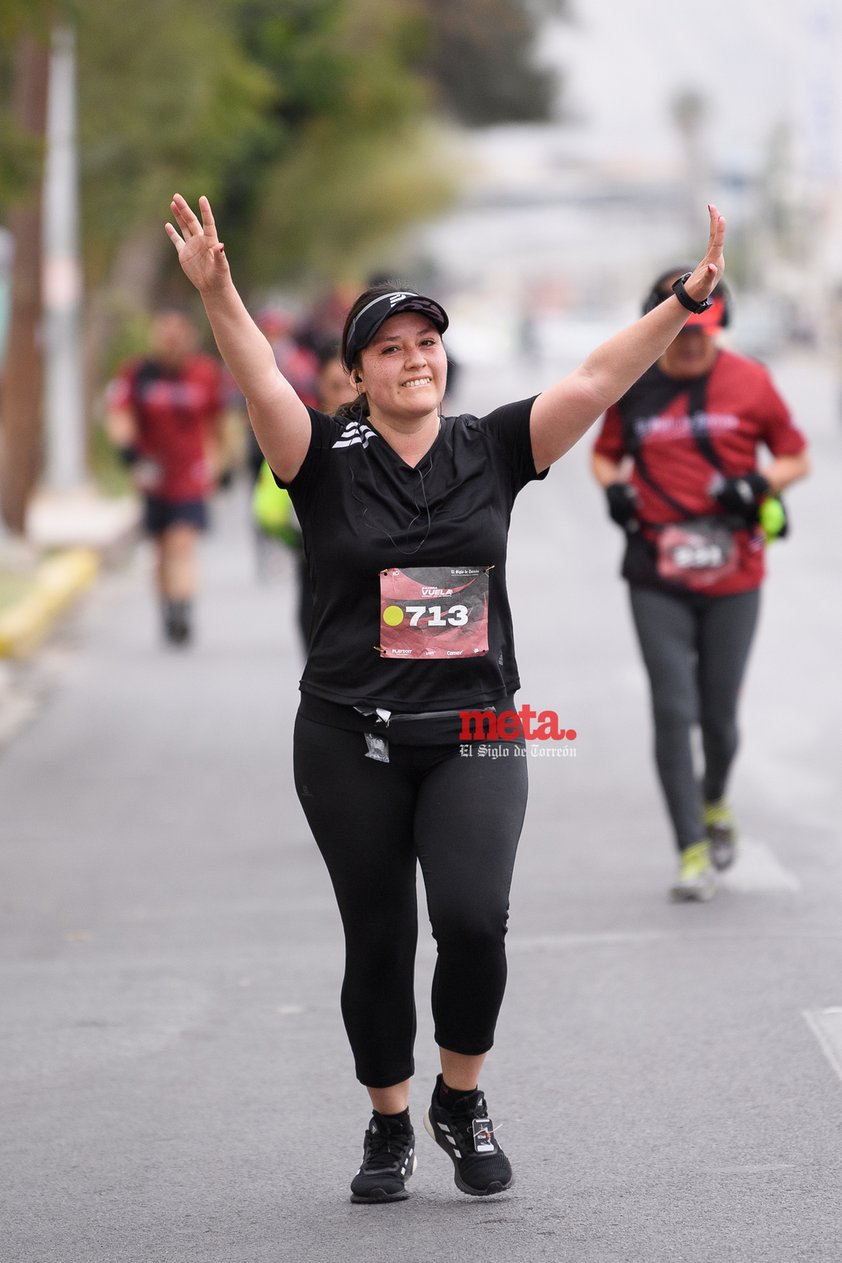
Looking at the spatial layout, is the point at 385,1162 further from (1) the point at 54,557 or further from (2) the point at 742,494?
(1) the point at 54,557

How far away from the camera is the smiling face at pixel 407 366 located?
4.53 metres

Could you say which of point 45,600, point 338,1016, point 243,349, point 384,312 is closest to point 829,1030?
point 338,1016

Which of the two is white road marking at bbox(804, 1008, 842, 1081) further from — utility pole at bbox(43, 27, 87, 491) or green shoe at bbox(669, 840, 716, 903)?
utility pole at bbox(43, 27, 87, 491)

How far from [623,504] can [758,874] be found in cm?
134

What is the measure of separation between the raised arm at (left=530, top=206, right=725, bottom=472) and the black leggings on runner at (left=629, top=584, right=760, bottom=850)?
2.81 meters

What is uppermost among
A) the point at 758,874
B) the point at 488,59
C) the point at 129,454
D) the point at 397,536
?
the point at 488,59

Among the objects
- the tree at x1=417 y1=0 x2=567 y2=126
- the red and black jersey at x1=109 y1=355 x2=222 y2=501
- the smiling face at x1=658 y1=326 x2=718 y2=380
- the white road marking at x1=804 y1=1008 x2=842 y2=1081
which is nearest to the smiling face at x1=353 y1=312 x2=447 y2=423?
the white road marking at x1=804 y1=1008 x2=842 y2=1081

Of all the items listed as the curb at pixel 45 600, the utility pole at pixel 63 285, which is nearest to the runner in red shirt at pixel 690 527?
the curb at pixel 45 600

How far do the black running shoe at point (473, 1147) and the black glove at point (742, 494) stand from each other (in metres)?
3.06

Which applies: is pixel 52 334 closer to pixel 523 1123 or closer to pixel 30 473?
pixel 30 473

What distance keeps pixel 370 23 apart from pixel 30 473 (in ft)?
67.3

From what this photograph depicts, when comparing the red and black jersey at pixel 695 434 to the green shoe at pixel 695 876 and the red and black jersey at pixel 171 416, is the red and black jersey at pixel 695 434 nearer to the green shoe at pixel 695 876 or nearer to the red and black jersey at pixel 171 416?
the green shoe at pixel 695 876

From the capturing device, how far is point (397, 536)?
4.50 m

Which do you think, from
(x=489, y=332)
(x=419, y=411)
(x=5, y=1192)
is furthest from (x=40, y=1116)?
(x=489, y=332)
